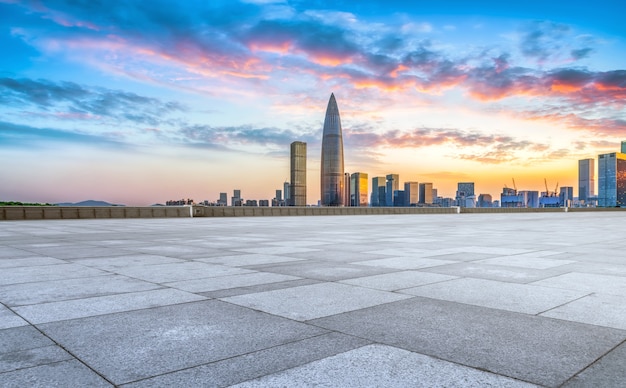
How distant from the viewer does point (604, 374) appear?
3730mm

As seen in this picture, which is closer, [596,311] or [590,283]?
[596,311]

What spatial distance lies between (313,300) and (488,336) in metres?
2.40

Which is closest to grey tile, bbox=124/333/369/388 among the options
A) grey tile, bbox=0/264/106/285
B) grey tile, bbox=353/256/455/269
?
grey tile, bbox=353/256/455/269

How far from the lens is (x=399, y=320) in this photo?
5.32 metres

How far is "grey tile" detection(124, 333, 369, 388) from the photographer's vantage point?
3.56m

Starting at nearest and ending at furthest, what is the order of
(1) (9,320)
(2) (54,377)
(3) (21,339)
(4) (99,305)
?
1. (2) (54,377)
2. (3) (21,339)
3. (1) (9,320)
4. (4) (99,305)

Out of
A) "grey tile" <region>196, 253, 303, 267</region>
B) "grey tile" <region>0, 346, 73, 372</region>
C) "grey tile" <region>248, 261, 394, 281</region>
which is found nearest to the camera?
"grey tile" <region>0, 346, 73, 372</region>

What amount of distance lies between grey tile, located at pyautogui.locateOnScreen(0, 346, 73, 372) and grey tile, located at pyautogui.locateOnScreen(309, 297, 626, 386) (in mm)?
2496

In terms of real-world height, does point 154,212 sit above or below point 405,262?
above

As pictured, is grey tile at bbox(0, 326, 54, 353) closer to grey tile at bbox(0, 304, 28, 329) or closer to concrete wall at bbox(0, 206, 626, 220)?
grey tile at bbox(0, 304, 28, 329)

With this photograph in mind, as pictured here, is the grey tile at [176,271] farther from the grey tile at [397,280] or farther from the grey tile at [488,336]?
the grey tile at [488,336]

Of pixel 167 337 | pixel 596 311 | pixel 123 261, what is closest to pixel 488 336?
pixel 596 311

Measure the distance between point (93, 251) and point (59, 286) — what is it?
5567mm

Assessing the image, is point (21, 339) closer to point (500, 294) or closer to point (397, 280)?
point (397, 280)
